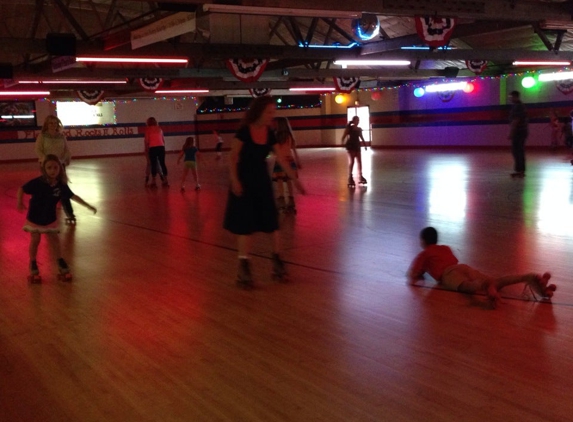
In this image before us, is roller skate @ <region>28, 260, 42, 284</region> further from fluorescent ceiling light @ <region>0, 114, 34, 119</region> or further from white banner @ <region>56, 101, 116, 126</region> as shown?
white banner @ <region>56, 101, 116, 126</region>

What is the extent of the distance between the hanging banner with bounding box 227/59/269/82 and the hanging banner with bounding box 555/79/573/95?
1231 centimetres

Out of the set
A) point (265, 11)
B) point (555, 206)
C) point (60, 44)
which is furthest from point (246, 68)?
point (555, 206)

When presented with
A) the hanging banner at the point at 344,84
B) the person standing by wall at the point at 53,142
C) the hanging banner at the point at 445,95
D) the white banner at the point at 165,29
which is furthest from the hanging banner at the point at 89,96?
the person standing by wall at the point at 53,142

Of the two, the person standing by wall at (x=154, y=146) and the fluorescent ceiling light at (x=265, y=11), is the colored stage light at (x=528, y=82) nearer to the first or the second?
the person standing by wall at (x=154, y=146)

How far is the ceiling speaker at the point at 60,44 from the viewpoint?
10656 mm

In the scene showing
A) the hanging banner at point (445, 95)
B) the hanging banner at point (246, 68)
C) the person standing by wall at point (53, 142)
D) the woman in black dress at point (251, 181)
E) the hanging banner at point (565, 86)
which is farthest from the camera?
the hanging banner at point (445, 95)

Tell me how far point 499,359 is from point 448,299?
1010mm

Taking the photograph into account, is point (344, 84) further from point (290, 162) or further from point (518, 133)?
point (290, 162)

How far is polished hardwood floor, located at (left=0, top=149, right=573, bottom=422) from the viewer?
2598 mm

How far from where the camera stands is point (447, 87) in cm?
2509

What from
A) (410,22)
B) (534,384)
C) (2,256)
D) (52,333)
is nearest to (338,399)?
(534,384)

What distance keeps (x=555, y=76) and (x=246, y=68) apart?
12661 millimetres

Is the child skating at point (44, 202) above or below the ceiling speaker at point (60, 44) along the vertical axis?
below

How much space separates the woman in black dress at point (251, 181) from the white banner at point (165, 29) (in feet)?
14.2
